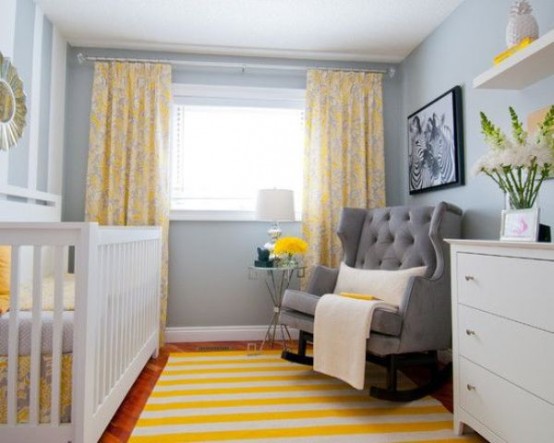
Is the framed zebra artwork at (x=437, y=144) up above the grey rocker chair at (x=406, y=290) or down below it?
above

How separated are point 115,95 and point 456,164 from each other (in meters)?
2.42

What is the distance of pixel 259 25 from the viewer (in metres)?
2.54

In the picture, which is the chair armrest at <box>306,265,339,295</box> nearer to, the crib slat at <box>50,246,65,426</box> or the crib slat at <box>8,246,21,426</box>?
the crib slat at <box>50,246,65,426</box>

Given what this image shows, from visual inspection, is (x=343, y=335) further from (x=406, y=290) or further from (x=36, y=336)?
(x=36, y=336)

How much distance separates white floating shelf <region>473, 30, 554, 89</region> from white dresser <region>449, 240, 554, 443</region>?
30.3 inches

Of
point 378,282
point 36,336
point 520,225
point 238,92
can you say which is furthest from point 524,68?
point 36,336

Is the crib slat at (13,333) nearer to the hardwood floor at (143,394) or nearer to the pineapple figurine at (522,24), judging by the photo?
the hardwood floor at (143,394)

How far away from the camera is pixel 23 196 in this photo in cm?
219

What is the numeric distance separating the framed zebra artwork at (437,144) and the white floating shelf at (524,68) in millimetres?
523

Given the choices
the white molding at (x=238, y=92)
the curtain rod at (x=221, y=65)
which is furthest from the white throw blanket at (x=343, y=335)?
the curtain rod at (x=221, y=65)

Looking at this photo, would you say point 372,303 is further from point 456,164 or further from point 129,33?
point 129,33

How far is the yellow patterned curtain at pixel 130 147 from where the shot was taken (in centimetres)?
269

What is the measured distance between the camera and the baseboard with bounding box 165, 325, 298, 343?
283 cm

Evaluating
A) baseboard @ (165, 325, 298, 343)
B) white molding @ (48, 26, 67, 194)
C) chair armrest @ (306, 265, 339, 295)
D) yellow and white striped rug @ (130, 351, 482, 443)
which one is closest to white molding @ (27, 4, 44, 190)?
white molding @ (48, 26, 67, 194)
